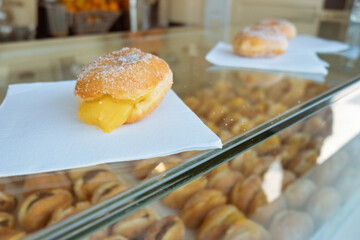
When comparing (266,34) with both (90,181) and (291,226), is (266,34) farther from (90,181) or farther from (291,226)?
(90,181)

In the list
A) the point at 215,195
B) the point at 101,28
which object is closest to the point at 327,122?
the point at 215,195

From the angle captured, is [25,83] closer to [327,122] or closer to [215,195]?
[215,195]

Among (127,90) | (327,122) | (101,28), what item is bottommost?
(101,28)

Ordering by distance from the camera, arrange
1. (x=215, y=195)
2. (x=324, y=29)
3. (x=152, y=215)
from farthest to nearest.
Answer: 1. (x=324, y=29)
2. (x=215, y=195)
3. (x=152, y=215)

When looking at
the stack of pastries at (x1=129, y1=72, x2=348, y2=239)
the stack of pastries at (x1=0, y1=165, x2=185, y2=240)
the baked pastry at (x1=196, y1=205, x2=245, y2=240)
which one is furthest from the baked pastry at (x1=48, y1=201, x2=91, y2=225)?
the baked pastry at (x1=196, y1=205, x2=245, y2=240)

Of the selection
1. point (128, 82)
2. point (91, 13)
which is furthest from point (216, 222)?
point (91, 13)

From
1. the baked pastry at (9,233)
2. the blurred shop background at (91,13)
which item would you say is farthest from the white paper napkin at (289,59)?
the blurred shop background at (91,13)

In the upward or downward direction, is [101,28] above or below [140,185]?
below

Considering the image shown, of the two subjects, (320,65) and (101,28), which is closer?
(320,65)
